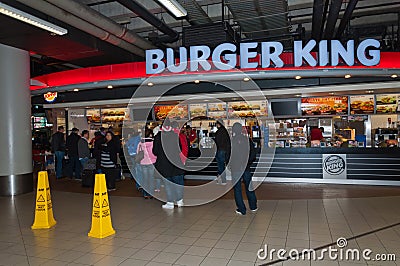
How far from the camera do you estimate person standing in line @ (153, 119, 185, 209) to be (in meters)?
6.16

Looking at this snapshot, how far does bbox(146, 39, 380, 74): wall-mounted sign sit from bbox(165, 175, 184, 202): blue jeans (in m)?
2.75

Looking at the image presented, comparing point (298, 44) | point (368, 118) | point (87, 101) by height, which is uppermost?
point (298, 44)

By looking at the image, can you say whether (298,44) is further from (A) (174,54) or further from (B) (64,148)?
(B) (64,148)

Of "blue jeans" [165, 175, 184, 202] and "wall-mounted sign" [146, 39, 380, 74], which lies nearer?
"blue jeans" [165, 175, 184, 202]

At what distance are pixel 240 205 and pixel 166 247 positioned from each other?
1782mm

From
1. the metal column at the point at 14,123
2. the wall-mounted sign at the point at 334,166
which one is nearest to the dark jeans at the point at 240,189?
the wall-mounted sign at the point at 334,166

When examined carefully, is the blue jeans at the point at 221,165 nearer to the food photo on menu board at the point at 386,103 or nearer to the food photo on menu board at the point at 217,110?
the food photo on menu board at the point at 217,110

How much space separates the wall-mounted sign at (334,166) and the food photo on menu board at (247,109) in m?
2.84

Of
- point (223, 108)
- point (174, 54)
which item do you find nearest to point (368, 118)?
point (223, 108)

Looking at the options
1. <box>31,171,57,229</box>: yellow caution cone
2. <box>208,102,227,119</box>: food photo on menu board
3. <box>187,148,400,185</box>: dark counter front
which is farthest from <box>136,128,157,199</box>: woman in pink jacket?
<box>208,102,227,119</box>: food photo on menu board

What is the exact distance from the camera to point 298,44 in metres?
7.38

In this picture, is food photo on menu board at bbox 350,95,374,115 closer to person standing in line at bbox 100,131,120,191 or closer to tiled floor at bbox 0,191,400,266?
tiled floor at bbox 0,191,400,266

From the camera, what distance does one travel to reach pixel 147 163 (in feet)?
23.0

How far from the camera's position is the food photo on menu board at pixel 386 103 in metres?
9.76
